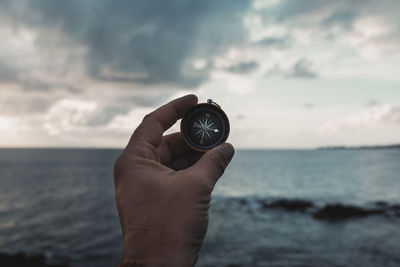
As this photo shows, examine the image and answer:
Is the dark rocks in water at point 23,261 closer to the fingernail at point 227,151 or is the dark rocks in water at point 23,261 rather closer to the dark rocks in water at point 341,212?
the fingernail at point 227,151

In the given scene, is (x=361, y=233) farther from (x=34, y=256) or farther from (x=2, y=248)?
(x=2, y=248)

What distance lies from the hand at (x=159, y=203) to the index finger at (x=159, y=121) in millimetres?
11

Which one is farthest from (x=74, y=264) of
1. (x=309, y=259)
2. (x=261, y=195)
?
(x=261, y=195)

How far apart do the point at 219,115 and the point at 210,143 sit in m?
0.41

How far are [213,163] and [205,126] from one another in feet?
3.61

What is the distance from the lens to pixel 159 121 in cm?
342

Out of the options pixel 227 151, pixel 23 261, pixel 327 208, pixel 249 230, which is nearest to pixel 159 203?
pixel 227 151

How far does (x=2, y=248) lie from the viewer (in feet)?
71.3

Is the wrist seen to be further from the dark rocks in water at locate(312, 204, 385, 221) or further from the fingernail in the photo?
the dark rocks in water at locate(312, 204, 385, 221)

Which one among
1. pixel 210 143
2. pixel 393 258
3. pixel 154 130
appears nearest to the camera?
pixel 154 130

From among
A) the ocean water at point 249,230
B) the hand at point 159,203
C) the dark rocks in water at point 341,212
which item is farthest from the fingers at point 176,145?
the dark rocks in water at point 341,212

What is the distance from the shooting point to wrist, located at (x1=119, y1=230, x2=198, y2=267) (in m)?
2.28

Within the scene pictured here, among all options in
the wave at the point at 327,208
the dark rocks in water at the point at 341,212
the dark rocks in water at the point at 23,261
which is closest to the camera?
the dark rocks in water at the point at 23,261

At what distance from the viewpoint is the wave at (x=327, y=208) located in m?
30.2
